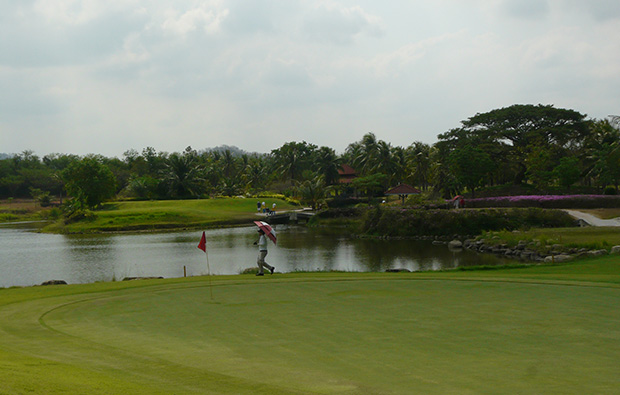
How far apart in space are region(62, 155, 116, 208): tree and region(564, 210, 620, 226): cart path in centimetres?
6580

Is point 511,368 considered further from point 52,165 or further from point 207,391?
point 52,165

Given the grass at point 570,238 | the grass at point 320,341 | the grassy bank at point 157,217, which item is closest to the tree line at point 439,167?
the grassy bank at point 157,217

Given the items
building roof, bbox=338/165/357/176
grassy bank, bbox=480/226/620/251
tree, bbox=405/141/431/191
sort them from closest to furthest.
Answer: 1. grassy bank, bbox=480/226/620/251
2. tree, bbox=405/141/431/191
3. building roof, bbox=338/165/357/176

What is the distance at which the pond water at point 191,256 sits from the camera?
105 ft

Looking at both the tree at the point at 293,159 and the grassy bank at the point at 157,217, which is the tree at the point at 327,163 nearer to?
the tree at the point at 293,159

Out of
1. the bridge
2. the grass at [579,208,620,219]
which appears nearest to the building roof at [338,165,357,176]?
the bridge

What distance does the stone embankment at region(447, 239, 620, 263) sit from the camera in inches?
1053

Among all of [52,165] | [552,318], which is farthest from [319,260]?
[52,165]

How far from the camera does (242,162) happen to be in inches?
5925

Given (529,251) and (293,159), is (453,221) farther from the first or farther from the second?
(293,159)

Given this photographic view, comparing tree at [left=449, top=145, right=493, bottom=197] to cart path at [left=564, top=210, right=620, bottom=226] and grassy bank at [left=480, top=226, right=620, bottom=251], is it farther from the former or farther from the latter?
grassy bank at [left=480, top=226, right=620, bottom=251]

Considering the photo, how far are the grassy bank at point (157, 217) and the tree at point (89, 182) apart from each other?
2230mm

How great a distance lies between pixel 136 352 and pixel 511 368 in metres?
5.03

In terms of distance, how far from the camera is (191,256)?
1567 inches
